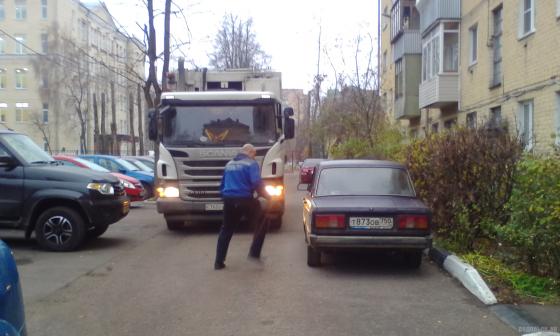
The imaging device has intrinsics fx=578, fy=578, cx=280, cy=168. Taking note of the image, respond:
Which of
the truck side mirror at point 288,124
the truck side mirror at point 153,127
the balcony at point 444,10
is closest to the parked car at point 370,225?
the truck side mirror at point 288,124

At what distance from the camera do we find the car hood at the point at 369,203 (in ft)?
24.8

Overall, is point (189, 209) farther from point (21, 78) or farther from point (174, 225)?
point (21, 78)

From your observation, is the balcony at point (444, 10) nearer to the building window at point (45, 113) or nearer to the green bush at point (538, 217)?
the green bush at point (538, 217)

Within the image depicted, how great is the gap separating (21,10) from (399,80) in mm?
45401

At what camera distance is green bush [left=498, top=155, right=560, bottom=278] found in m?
6.12

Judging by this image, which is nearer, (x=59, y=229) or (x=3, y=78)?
(x=59, y=229)

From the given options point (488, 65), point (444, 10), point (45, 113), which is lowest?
point (488, 65)

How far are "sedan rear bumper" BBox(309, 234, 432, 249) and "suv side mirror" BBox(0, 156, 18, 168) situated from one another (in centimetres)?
529

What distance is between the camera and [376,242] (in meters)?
7.44

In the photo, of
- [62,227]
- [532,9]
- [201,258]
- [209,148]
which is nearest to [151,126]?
[209,148]

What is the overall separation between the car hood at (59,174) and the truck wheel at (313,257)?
3.84m

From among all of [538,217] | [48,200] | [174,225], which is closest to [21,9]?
[174,225]

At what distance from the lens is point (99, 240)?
424 inches

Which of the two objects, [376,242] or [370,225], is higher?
[370,225]
